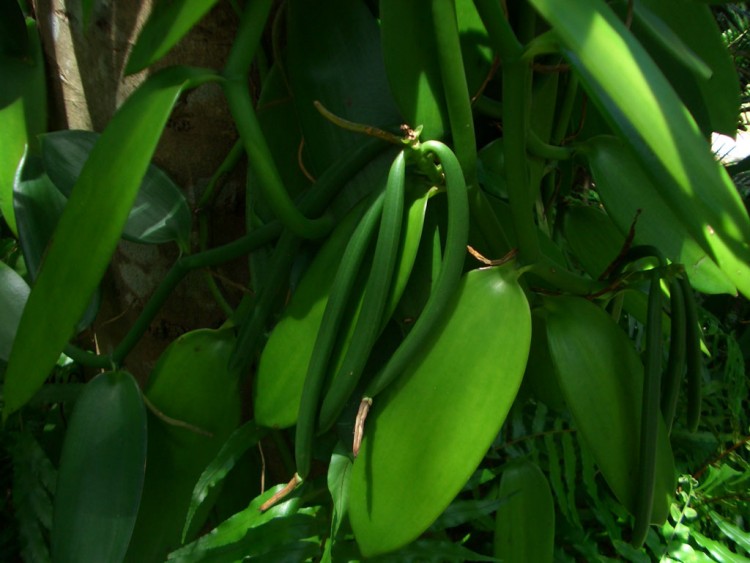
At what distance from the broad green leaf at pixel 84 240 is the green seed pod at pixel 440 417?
5.6 inches

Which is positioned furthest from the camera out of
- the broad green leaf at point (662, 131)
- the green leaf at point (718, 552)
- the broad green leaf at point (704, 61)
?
the green leaf at point (718, 552)

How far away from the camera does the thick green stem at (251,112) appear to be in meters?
0.35

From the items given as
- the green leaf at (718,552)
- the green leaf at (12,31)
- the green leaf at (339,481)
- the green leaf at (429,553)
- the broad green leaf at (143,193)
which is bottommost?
the green leaf at (718,552)

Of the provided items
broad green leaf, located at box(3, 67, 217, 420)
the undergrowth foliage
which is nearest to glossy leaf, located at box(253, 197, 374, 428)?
the undergrowth foliage

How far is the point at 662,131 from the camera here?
207mm

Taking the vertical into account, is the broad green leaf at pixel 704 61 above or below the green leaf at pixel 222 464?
above

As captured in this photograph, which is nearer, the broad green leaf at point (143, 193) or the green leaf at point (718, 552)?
the broad green leaf at point (143, 193)

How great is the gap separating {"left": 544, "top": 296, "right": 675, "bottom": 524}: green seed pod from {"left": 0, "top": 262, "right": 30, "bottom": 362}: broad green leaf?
0.33 metres

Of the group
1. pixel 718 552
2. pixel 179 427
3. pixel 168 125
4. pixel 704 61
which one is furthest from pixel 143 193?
pixel 718 552

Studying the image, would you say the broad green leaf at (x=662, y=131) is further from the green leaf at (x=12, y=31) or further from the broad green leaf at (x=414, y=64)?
the green leaf at (x=12, y=31)

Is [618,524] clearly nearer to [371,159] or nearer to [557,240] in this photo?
[557,240]

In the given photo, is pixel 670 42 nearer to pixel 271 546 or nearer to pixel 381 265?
pixel 381 265

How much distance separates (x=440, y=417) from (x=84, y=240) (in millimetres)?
173

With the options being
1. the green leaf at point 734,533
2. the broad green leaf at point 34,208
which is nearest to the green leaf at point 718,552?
the green leaf at point 734,533
